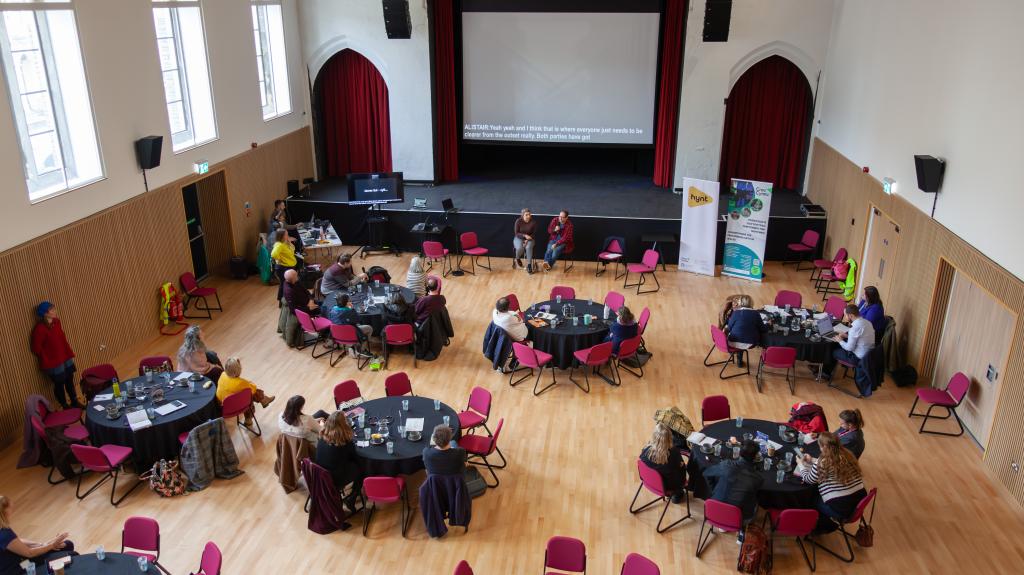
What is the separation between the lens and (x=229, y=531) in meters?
7.93

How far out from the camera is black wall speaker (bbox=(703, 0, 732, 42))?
1661cm

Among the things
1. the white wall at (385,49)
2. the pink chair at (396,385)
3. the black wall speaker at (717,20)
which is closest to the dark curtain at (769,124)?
the black wall speaker at (717,20)

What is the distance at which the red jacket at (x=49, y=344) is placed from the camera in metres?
9.66

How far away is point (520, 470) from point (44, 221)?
717 centimetres

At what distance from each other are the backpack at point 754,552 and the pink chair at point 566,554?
1.82 metres

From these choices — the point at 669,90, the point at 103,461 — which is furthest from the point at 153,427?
the point at 669,90

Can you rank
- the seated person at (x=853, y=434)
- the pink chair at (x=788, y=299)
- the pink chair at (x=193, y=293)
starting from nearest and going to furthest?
1. the seated person at (x=853, y=434)
2. the pink chair at (x=788, y=299)
3. the pink chair at (x=193, y=293)

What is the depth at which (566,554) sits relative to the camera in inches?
256

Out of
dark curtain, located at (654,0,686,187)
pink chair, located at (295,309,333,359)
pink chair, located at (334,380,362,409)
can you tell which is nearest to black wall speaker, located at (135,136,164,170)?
pink chair, located at (295,309,333,359)

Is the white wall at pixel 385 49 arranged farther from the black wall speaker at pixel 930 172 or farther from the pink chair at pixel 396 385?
the black wall speaker at pixel 930 172

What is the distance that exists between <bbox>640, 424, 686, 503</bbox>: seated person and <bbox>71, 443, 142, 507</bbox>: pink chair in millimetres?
5764

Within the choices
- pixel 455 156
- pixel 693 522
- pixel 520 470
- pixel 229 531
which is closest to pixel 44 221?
pixel 229 531

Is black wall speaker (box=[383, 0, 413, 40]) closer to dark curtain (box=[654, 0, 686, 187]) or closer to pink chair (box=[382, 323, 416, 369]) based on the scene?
dark curtain (box=[654, 0, 686, 187])

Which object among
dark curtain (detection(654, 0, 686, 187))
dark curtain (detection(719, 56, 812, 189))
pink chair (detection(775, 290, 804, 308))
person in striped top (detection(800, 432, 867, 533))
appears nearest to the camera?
person in striped top (detection(800, 432, 867, 533))
